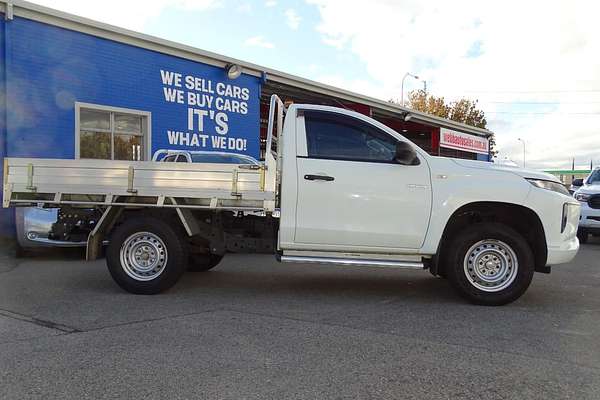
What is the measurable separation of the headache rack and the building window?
6351 mm

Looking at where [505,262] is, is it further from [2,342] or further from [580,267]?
[2,342]

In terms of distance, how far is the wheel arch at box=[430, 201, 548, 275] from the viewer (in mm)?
5950

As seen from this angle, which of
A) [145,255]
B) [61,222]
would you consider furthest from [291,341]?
[61,222]

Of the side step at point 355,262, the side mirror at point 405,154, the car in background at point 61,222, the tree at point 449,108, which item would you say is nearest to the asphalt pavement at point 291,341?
the side step at point 355,262

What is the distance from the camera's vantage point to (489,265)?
234 inches

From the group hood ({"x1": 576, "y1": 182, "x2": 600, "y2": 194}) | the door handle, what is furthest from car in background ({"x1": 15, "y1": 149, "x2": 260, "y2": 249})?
hood ({"x1": 576, "y1": 182, "x2": 600, "y2": 194})

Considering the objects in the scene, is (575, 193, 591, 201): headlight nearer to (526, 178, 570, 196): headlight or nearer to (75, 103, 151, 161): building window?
(526, 178, 570, 196): headlight

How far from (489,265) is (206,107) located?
35.2 ft

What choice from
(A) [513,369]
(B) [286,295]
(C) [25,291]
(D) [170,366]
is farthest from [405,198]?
(C) [25,291]

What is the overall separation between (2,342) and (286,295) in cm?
312

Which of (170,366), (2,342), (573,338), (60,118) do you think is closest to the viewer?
(170,366)

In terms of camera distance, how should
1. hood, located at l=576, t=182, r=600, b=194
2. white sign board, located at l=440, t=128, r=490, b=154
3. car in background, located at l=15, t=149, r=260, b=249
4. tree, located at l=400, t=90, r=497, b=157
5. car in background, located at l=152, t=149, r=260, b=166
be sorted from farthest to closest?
tree, located at l=400, t=90, r=497, b=157, white sign board, located at l=440, t=128, r=490, b=154, hood, located at l=576, t=182, r=600, b=194, car in background, located at l=152, t=149, r=260, b=166, car in background, located at l=15, t=149, r=260, b=249

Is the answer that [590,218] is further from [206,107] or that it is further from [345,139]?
[206,107]

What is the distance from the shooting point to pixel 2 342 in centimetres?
436
